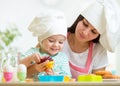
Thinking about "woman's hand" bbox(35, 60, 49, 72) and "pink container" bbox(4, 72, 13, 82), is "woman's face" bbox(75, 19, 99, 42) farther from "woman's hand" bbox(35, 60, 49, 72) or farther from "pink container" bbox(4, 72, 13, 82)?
"pink container" bbox(4, 72, 13, 82)

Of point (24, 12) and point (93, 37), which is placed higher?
point (24, 12)

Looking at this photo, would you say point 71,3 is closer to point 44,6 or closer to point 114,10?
point 44,6

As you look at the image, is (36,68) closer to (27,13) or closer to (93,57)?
(93,57)

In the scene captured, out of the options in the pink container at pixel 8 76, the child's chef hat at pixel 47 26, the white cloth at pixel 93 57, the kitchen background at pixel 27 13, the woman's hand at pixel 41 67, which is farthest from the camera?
the kitchen background at pixel 27 13

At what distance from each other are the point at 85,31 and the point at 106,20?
125 millimetres

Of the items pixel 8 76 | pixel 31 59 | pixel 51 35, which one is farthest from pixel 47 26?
pixel 8 76

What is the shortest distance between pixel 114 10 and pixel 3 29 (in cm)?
104

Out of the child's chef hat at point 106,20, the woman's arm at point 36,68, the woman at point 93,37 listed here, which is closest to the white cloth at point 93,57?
the woman at point 93,37

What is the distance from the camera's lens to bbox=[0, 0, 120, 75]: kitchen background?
2188 millimetres

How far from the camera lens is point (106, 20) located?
1312mm

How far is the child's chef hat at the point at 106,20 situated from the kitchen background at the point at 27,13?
0.79 meters

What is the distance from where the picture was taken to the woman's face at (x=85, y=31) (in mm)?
1388

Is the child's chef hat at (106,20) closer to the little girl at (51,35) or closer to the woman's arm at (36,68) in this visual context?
the little girl at (51,35)

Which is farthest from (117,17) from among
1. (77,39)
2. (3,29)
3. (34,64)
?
(3,29)
